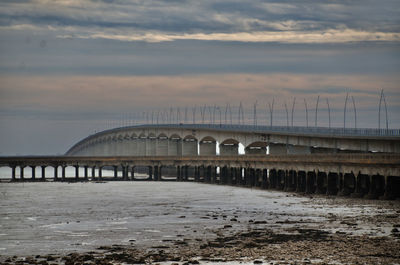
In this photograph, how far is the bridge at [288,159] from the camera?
71.9 meters

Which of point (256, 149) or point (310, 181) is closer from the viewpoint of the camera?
point (310, 181)

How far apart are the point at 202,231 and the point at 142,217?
1179 centimetres

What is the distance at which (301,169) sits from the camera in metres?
86.8

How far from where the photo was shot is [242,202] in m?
75.2

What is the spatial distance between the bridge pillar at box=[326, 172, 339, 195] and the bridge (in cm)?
11

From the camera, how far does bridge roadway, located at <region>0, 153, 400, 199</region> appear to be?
6906cm

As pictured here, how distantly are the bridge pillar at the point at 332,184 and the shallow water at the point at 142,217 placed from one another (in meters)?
3.58

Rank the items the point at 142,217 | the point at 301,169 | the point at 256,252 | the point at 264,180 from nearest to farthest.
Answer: the point at 256,252
the point at 142,217
the point at 301,169
the point at 264,180

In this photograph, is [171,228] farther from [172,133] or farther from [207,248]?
[172,133]

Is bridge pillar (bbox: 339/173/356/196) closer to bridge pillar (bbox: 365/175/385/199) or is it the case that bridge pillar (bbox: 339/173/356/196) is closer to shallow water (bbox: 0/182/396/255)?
shallow water (bbox: 0/182/396/255)

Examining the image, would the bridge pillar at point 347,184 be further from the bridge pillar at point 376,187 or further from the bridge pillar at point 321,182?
the bridge pillar at point 376,187

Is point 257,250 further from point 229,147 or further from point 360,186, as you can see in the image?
point 229,147

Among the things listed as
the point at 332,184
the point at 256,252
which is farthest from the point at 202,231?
the point at 332,184

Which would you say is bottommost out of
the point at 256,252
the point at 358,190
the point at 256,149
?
the point at 256,252
